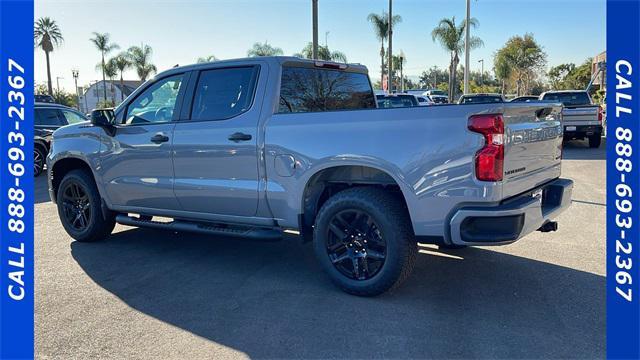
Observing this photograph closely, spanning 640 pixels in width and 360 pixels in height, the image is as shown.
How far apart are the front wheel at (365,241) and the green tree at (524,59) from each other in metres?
47.7

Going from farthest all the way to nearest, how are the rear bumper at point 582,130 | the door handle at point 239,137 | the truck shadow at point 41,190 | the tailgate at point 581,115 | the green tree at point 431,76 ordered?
the green tree at point 431,76 → the rear bumper at point 582,130 → the tailgate at point 581,115 → the truck shadow at point 41,190 → the door handle at point 239,137

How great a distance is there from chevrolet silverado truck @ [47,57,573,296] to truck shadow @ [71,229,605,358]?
1.28 feet

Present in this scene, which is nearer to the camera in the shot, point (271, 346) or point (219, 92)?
point (271, 346)

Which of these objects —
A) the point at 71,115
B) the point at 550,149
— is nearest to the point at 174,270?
the point at 550,149

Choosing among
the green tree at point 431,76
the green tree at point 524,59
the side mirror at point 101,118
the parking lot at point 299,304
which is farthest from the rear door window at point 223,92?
the green tree at point 431,76

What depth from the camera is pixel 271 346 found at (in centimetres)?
355

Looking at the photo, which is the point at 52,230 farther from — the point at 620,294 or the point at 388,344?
the point at 620,294

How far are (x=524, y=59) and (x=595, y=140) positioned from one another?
34.9m

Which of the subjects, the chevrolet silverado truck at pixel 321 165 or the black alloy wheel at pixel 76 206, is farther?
the black alloy wheel at pixel 76 206

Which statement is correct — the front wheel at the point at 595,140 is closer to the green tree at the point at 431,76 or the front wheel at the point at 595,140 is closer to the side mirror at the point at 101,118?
the side mirror at the point at 101,118

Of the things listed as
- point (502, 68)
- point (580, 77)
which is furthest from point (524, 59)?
point (580, 77)

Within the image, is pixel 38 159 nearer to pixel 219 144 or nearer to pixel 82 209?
pixel 82 209

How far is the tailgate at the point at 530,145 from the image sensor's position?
12.5 feet

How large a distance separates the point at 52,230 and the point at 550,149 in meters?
6.22
